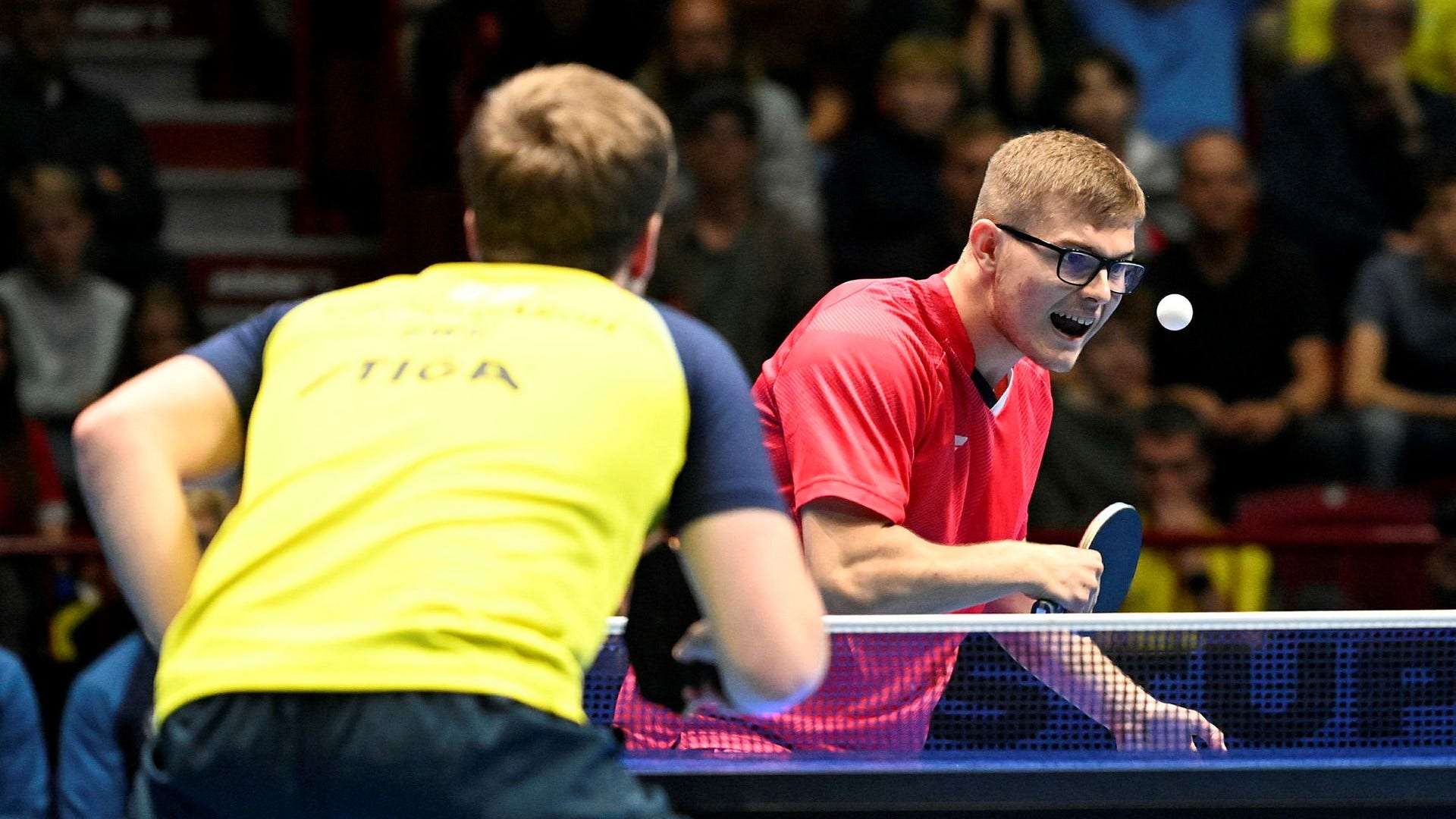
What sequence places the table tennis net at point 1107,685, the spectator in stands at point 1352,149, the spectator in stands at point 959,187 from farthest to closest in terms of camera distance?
the spectator in stands at point 1352,149
the spectator in stands at point 959,187
the table tennis net at point 1107,685

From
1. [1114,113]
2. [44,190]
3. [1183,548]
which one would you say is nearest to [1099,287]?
[1183,548]

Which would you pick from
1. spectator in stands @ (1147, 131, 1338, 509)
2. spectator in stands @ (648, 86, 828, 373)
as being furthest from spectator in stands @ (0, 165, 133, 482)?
spectator in stands @ (1147, 131, 1338, 509)

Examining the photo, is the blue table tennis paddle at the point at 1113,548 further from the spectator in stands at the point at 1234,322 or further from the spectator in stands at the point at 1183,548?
the spectator in stands at the point at 1234,322

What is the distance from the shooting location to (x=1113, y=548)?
113 inches

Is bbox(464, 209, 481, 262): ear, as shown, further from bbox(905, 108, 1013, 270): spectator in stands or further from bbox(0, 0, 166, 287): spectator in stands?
bbox(0, 0, 166, 287): spectator in stands

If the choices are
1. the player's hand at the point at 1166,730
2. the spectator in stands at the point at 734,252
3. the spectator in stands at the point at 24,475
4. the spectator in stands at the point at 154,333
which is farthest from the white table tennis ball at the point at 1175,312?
the spectator in stands at the point at 154,333

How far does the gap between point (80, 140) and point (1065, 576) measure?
5.67 metres

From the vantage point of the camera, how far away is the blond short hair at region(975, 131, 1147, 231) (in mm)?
2875

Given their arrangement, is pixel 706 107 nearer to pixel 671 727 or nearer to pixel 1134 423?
pixel 1134 423

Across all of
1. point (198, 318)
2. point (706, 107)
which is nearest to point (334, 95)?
point (198, 318)

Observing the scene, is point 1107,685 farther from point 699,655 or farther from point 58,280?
point 58,280

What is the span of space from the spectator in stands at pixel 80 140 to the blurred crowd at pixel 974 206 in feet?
0.04

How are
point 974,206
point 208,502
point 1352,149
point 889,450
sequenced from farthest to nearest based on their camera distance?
point 1352,149, point 974,206, point 208,502, point 889,450

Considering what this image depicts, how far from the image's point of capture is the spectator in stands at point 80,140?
7.14m
